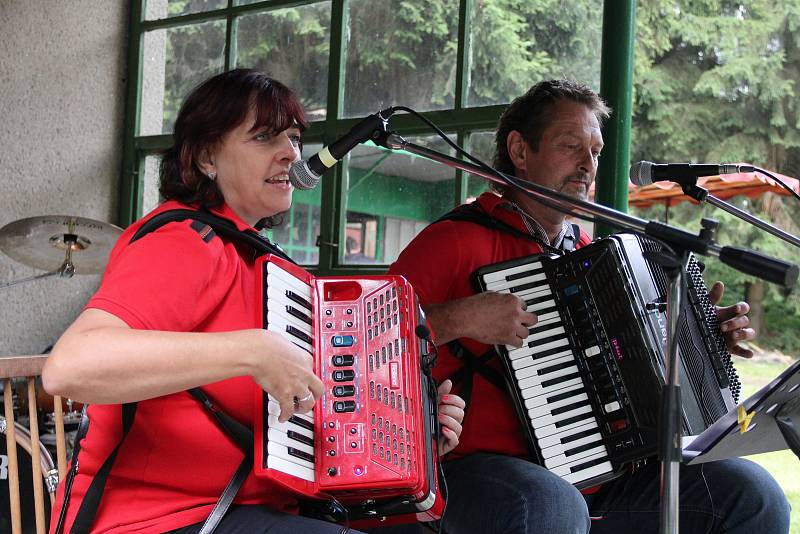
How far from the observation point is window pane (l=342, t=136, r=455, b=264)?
137 inches

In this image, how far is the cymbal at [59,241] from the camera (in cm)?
322

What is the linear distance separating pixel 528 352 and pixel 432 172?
64.9 inches

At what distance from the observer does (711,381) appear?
6.52 feet

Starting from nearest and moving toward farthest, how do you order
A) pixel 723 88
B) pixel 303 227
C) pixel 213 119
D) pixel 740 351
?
pixel 213 119 < pixel 740 351 < pixel 303 227 < pixel 723 88

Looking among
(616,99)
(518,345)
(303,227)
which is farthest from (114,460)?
(303,227)

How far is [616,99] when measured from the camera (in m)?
2.65

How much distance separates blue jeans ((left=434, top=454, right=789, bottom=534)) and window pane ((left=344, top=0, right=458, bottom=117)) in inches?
72.4

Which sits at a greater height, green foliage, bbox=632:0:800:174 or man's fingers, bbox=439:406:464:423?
green foliage, bbox=632:0:800:174

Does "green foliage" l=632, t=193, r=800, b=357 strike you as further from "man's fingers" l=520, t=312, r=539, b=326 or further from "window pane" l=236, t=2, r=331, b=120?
"man's fingers" l=520, t=312, r=539, b=326

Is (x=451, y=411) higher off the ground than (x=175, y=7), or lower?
lower

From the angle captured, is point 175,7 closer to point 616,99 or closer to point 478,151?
point 478,151

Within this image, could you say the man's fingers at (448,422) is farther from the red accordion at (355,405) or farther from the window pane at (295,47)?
the window pane at (295,47)

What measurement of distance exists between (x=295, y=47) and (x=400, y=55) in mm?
534

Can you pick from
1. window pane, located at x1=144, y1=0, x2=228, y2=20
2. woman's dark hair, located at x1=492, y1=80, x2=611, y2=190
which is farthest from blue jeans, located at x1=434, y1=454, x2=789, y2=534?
window pane, located at x1=144, y1=0, x2=228, y2=20
